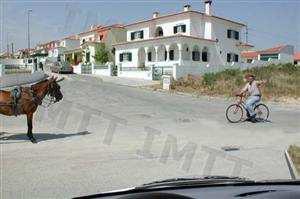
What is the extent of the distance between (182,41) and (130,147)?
40.9 metres

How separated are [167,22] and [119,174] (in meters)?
51.1

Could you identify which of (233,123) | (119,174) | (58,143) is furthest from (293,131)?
(119,174)

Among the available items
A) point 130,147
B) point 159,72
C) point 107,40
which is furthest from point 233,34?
point 130,147

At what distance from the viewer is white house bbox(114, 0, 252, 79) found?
5508cm

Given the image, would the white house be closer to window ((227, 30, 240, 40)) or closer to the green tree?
window ((227, 30, 240, 40))

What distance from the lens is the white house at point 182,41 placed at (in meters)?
55.1

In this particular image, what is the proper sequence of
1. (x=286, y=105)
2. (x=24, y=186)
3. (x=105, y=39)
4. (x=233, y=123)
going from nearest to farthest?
(x=24, y=186), (x=233, y=123), (x=286, y=105), (x=105, y=39)

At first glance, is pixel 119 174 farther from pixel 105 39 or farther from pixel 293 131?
pixel 105 39

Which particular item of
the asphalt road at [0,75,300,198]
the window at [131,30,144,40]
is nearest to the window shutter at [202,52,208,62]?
the window at [131,30,144,40]

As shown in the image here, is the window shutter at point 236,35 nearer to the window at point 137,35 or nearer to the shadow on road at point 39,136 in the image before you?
the window at point 137,35

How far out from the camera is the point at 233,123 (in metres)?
19.9

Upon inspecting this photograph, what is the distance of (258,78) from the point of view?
3703 cm

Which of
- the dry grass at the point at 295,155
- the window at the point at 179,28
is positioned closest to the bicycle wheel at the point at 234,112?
the dry grass at the point at 295,155

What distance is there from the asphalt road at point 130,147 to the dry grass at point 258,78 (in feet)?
21.4
